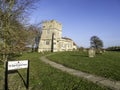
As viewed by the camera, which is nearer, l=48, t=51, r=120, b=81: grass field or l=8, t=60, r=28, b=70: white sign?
l=8, t=60, r=28, b=70: white sign

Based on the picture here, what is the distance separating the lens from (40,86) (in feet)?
23.0

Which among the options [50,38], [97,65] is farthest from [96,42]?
[97,65]

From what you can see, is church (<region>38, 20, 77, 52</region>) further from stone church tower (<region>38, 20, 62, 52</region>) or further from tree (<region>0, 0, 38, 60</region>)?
tree (<region>0, 0, 38, 60</region>)

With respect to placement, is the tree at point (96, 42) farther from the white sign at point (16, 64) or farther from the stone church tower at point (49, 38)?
the white sign at point (16, 64)

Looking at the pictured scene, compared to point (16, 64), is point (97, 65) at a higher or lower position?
lower

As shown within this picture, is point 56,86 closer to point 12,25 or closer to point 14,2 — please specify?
point 12,25

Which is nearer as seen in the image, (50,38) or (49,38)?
(50,38)

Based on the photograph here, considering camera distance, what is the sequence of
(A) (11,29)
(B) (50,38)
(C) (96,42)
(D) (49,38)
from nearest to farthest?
1. (A) (11,29)
2. (B) (50,38)
3. (D) (49,38)
4. (C) (96,42)

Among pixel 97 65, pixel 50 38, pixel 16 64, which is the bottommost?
pixel 97 65

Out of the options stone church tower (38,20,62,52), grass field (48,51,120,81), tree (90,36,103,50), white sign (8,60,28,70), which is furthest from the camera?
tree (90,36,103,50)

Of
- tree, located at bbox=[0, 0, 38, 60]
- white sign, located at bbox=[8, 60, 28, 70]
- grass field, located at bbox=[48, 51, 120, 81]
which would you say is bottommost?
grass field, located at bbox=[48, 51, 120, 81]

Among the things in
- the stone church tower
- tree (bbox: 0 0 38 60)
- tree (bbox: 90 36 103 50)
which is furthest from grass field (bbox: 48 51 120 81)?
tree (bbox: 90 36 103 50)

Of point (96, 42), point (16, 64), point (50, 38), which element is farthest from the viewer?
point (96, 42)

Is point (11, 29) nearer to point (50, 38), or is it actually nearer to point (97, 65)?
point (97, 65)
